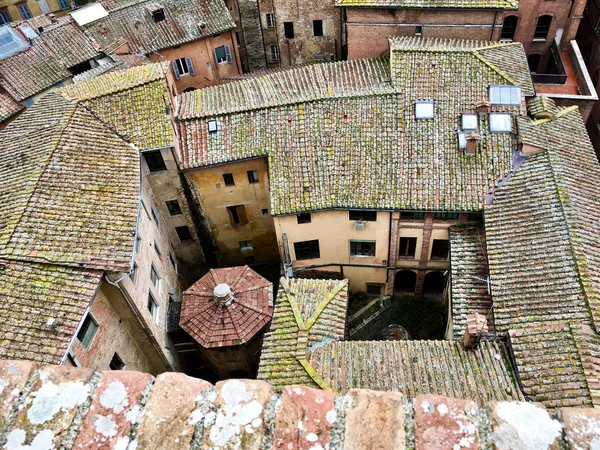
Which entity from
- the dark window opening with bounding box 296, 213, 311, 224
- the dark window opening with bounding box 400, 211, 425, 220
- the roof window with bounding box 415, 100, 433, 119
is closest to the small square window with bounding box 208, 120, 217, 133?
the dark window opening with bounding box 296, 213, 311, 224

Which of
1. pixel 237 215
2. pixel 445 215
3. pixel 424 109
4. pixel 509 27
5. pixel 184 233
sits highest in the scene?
pixel 509 27

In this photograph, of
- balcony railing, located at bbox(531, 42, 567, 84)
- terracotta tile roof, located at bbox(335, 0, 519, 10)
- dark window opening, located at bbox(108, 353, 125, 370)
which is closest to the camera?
dark window opening, located at bbox(108, 353, 125, 370)

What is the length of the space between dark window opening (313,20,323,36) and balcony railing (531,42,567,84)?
64.3 feet

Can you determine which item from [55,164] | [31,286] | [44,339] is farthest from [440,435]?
[55,164]

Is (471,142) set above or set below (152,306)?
above

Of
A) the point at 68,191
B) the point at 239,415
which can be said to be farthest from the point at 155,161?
the point at 239,415

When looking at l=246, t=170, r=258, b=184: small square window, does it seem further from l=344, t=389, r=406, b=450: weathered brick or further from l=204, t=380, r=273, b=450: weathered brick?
l=344, t=389, r=406, b=450: weathered brick

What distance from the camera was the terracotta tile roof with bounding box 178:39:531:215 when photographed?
99.1 feet

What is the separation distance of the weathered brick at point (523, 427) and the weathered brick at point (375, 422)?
3.36 ft

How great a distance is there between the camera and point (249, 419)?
566 cm

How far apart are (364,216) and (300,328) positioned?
9.79 metres

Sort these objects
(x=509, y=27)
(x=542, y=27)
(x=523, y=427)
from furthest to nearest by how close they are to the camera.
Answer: (x=542, y=27) < (x=509, y=27) < (x=523, y=427)

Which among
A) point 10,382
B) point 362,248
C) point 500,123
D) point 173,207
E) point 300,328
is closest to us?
point 10,382

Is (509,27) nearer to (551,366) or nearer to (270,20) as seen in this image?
(270,20)
